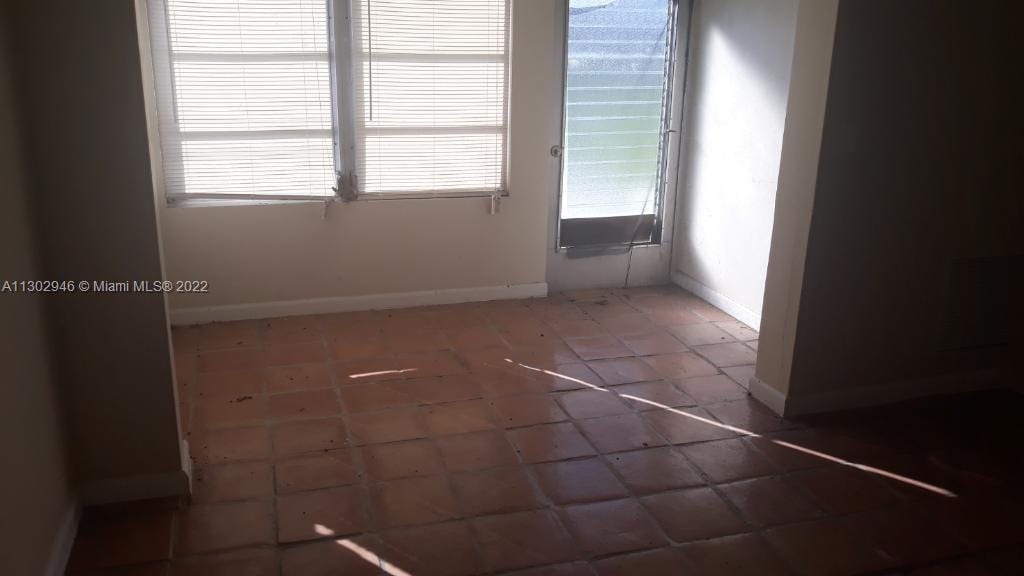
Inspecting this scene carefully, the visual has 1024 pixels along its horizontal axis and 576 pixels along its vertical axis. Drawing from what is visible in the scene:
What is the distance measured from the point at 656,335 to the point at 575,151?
137 centimetres

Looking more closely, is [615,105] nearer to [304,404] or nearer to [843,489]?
[304,404]

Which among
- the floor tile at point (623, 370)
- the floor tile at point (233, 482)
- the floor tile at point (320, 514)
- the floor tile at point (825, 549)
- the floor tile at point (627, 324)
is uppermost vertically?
the floor tile at point (627, 324)

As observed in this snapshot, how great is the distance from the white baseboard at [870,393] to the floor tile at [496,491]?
1.37m

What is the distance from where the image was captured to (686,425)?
12.2 ft

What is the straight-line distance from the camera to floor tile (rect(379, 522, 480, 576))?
2.67 metres

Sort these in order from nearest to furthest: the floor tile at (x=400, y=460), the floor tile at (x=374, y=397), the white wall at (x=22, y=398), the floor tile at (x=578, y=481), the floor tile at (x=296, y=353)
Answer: the white wall at (x=22, y=398)
the floor tile at (x=578, y=481)
the floor tile at (x=400, y=460)
the floor tile at (x=374, y=397)
the floor tile at (x=296, y=353)

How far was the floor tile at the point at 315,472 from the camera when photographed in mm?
3139

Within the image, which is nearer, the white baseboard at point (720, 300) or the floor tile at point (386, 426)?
the floor tile at point (386, 426)

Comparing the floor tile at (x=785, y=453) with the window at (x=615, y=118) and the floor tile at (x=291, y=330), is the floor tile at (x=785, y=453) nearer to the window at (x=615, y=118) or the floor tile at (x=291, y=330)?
the window at (x=615, y=118)

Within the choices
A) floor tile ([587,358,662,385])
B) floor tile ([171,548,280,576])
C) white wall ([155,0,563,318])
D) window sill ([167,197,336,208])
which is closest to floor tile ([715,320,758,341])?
floor tile ([587,358,662,385])

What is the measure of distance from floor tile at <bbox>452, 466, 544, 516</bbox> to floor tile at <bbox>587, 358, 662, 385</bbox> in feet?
3.54

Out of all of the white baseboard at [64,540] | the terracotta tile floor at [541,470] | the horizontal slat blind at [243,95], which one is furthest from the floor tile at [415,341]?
the white baseboard at [64,540]

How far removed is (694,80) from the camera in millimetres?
5449

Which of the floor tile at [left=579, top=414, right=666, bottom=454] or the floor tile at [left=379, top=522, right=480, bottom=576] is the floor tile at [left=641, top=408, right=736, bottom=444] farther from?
the floor tile at [left=379, top=522, right=480, bottom=576]
